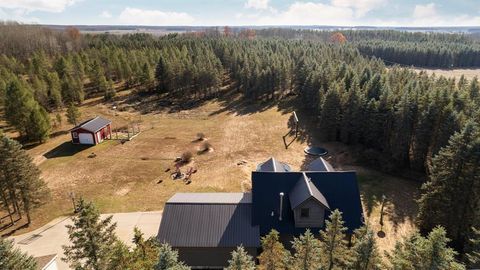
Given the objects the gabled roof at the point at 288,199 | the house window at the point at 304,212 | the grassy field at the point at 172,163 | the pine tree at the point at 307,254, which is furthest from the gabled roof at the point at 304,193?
the pine tree at the point at 307,254


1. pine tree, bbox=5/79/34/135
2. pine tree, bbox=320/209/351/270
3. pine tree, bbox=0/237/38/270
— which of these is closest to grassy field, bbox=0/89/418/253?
pine tree, bbox=5/79/34/135

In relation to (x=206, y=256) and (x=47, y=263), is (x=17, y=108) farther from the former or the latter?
(x=206, y=256)

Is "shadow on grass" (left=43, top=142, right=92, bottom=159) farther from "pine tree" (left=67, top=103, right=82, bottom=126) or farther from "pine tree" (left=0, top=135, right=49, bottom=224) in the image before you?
"pine tree" (left=0, top=135, right=49, bottom=224)

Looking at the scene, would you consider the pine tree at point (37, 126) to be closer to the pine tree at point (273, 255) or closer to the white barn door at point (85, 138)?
the white barn door at point (85, 138)

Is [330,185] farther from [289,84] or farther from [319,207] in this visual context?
[289,84]

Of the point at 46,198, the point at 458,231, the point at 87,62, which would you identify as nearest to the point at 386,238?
the point at 458,231
